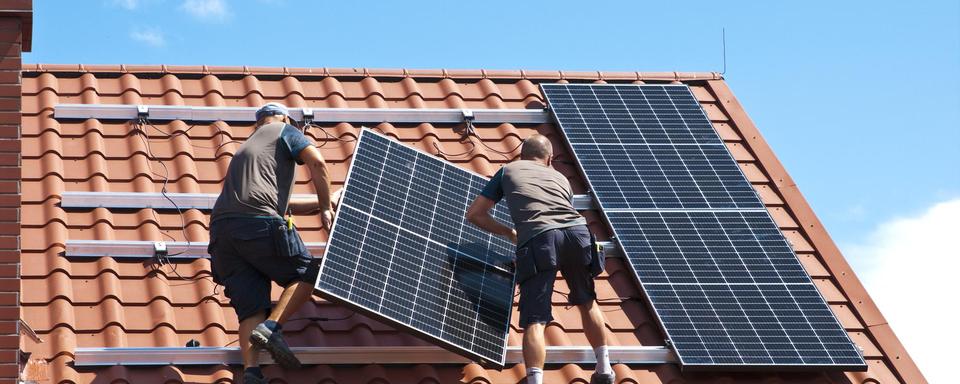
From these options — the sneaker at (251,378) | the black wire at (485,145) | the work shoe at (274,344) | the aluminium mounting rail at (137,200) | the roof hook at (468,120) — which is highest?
the roof hook at (468,120)

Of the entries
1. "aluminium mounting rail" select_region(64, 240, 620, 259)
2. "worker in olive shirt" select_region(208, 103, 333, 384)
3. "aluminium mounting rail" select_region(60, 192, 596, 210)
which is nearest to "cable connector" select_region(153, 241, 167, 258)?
"aluminium mounting rail" select_region(64, 240, 620, 259)

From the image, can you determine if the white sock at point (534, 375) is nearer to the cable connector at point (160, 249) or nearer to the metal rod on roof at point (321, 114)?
the cable connector at point (160, 249)

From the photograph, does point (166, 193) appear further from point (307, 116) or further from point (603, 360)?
point (603, 360)

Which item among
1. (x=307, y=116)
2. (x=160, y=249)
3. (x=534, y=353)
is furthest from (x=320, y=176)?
(x=307, y=116)

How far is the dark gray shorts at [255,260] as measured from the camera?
32.4 feet

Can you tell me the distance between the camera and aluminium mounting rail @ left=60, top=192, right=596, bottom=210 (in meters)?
11.5

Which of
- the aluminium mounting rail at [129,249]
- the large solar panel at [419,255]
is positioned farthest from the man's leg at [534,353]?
the aluminium mounting rail at [129,249]

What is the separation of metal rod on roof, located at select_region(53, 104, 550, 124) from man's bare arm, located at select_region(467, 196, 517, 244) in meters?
2.71

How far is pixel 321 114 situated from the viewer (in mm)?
13055

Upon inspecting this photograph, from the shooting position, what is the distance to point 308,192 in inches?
476

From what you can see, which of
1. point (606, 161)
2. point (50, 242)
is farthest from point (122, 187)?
point (606, 161)

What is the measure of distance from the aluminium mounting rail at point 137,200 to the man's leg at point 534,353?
7.62ft

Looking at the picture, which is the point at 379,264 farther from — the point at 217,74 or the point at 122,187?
the point at 217,74

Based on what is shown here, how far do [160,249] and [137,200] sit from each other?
2.42 ft
